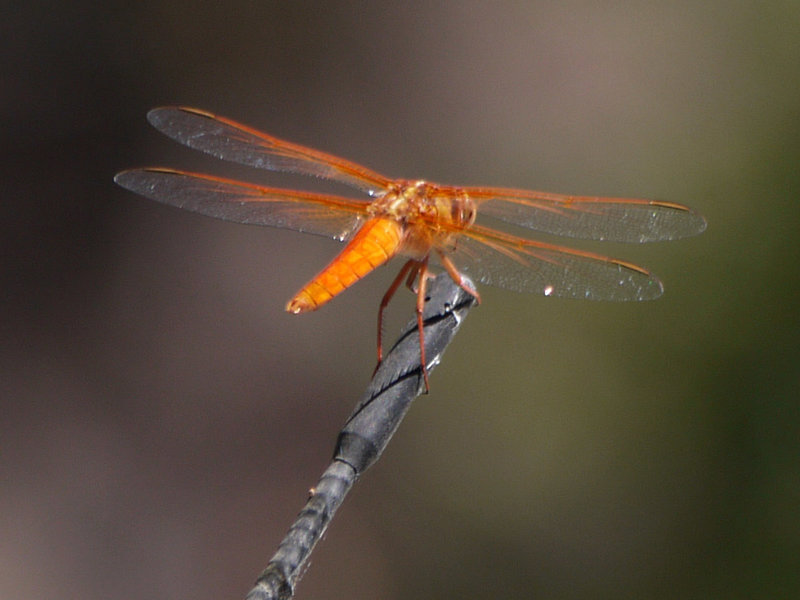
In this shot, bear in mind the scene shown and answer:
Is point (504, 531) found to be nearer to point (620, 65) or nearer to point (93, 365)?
point (93, 365)

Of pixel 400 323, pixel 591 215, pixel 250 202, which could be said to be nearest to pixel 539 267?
pixel 591 215

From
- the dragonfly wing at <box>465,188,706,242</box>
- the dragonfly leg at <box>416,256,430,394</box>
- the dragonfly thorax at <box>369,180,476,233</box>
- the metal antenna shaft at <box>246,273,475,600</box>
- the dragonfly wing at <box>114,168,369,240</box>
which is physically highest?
the dragonfly wing at <box>465,188,706,242</box>

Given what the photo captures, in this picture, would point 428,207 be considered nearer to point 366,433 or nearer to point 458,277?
point 458,277

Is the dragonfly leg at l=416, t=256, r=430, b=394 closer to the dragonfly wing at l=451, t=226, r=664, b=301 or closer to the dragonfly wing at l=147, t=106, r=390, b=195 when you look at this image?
the dragonfly wing at l=451, t=226, r=664, b=301

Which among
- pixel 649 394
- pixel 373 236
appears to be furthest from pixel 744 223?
pixel 373 236

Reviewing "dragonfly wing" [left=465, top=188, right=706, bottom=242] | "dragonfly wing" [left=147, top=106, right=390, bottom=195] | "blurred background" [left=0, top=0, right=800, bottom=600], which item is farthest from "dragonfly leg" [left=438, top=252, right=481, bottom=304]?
"blurred background" [left=0, top=0, right=800, bottom=600]

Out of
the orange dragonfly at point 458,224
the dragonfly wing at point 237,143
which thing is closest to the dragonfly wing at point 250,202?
the orange dragonfly at point 458,224

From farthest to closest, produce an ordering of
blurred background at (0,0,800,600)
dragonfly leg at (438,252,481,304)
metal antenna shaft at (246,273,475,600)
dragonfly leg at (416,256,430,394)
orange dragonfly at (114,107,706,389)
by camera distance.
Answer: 1. blurred background at (0,0,800,600)
2. orange dragonfly at (114,107,706,389)
3. dragonfly leg at (438,252,481,304)
4. dragonfly leg at (416,256,430,394)
5. metal antenna shaft at (246,273,475,600)

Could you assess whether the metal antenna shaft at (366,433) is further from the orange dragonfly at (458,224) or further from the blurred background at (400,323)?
the blurred background at (400,323)

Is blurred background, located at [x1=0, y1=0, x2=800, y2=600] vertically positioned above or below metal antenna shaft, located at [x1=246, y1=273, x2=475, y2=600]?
above
